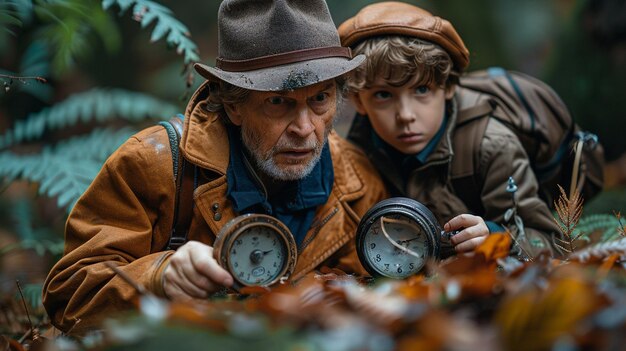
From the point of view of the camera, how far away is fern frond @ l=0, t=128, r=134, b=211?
4336 mm

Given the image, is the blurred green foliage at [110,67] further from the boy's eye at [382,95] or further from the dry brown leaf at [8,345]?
the dry brown leaf at [8,345]

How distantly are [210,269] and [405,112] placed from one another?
4.95 feet

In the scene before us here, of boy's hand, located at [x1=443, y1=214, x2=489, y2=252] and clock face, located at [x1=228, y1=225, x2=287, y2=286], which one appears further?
boy's hand, located at [x1=443, y1=214, x2=489, y2=252]

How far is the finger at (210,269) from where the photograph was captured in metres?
2.64

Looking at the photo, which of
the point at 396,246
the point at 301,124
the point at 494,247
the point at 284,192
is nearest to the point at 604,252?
the point at 494,247

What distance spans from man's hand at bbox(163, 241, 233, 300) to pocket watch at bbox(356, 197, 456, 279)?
0.72 meters

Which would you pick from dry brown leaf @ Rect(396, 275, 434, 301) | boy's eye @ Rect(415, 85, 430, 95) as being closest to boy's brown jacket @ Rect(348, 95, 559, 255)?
boy's eye @ Rect(415, 85, 430, 95)

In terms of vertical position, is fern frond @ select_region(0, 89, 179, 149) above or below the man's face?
below

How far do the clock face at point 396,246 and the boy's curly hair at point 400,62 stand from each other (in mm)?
913

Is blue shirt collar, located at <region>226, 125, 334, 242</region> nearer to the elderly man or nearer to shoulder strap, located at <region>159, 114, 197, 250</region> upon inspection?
the elderly man

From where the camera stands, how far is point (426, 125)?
372 cm

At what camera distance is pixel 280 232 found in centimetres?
283

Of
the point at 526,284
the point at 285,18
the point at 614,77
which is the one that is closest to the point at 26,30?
the point at 285,18

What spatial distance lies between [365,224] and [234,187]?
2.28 feet
